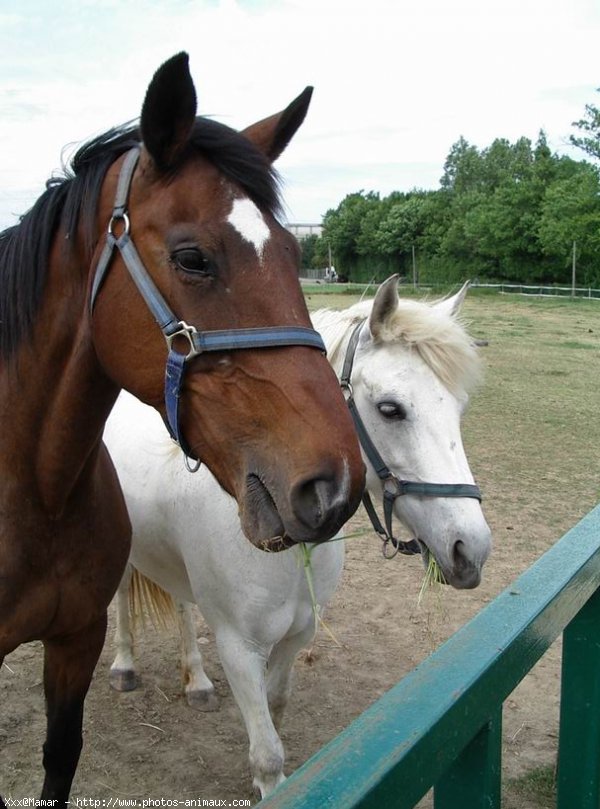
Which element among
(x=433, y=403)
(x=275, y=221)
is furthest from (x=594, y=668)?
(x=275, y=221)

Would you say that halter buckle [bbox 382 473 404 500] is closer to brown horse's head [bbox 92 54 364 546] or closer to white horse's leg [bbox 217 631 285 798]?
white horse's leg [bbox 217 631 285 798]

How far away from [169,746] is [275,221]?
110 inches

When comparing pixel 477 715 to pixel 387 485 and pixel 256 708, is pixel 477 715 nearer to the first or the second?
pixel 387 485

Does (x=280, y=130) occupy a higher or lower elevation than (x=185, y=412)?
higher

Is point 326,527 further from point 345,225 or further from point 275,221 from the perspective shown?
point 345,225

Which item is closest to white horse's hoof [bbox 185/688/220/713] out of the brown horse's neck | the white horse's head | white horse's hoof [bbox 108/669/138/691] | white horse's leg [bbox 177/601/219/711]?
white horse's leg [bbox 177/601/219/711]

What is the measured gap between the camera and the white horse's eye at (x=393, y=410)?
2.49 m

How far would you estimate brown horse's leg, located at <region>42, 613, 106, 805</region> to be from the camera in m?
2.48

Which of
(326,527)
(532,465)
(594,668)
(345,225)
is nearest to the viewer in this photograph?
(326,527)

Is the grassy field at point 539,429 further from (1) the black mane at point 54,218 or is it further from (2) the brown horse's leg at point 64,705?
(2) the brown horse's leg at point 64,705

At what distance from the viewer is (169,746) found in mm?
3395

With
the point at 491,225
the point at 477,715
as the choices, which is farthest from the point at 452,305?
the point at 491,225

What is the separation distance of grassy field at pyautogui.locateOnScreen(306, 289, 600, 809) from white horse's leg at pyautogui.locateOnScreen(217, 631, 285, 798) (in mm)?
1149

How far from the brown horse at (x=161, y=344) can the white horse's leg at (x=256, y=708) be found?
646 millimetres
